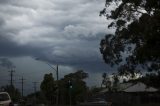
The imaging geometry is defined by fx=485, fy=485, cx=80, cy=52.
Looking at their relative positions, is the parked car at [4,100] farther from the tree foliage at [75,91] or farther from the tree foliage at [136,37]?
the tree foliage at [75,91]

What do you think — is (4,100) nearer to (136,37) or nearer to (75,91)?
(136,37)

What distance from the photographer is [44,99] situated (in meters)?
122

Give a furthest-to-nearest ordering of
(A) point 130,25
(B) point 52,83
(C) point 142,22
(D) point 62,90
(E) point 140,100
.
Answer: (B) point 52,83 → (D) point 62,90 → (E) point 140,100 → (A) point 130,25 → (C) point 142,22

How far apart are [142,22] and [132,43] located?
18.7 ft

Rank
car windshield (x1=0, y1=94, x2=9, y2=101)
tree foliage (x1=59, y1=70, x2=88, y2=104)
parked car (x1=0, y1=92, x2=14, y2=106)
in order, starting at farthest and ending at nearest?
tree foliage (x1=59, y1=70, x2=88, y2=104)
car windshield (x1=0, y1=94, x2=9, y2=101)
parked car (x1=0, y1=92, x2=14, y2=106)

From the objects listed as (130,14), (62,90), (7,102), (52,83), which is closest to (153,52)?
(130,14)

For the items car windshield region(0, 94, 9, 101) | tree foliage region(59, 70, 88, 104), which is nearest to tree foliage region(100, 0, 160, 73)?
car windshield region(0, 94, 9, 101)

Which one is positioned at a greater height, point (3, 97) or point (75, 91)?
point (75, 91)

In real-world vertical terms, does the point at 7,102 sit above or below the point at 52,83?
below

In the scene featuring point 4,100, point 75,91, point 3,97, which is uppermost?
point 75,91

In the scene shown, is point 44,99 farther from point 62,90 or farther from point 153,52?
point 153,52

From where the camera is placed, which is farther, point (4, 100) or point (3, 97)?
point (3, 97)

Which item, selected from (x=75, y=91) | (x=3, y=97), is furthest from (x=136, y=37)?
(x=75, y=91)

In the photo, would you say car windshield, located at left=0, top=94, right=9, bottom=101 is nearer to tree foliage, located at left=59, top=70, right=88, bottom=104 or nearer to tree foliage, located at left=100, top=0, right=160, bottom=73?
tree foliage, located at left=100, top=0, right=160, bottom=73
